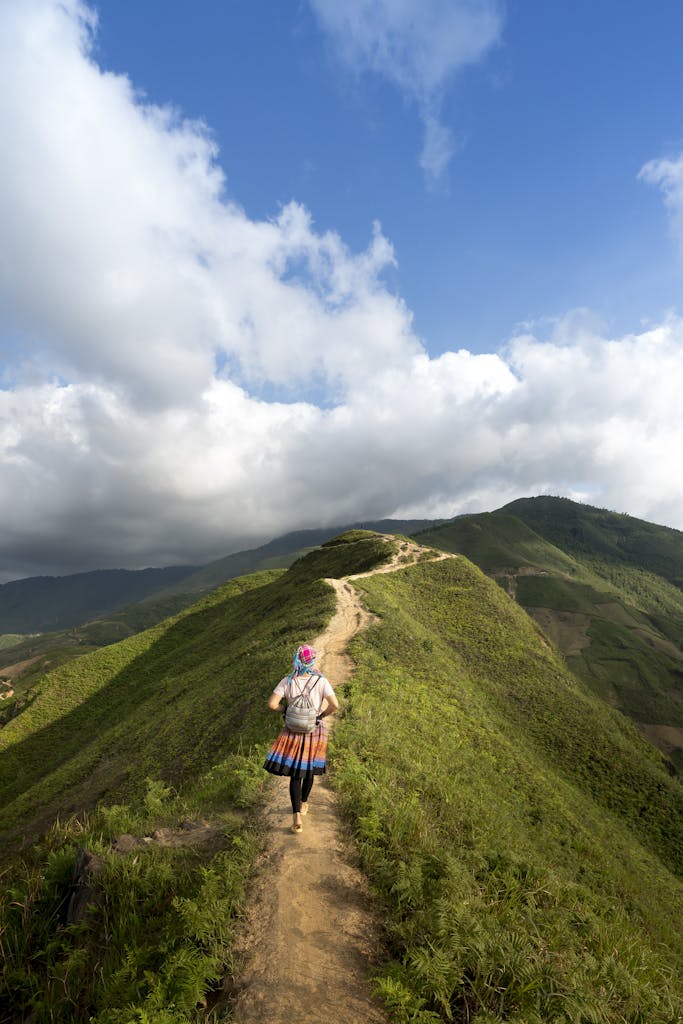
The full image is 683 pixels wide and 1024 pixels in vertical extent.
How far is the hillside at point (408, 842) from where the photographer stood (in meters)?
5.80

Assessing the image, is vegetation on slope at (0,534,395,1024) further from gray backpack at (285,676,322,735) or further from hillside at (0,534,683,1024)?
gray backpack at (285,676,322,735)

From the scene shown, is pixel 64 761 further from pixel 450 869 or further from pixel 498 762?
pixel 450 869

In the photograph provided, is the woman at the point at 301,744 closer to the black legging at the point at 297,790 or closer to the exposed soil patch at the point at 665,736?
the black legging at the point at 297,790

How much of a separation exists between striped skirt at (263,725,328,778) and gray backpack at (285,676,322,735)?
0.14 meters

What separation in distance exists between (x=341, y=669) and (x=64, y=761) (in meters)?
38.4

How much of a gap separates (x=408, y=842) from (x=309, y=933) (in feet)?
9.63

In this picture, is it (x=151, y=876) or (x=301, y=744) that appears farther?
(x=301, y=744)

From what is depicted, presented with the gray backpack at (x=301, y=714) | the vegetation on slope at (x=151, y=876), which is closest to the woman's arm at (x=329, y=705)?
the gray backpack at (x=301, y=714)

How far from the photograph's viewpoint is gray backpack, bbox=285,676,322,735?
902cm

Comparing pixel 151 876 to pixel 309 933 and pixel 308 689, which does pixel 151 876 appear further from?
pixel 308 689

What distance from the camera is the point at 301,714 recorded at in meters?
9.05

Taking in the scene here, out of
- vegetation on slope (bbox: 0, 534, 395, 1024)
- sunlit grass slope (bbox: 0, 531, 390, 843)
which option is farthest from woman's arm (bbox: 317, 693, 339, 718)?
sunlit grass slope (bbox: 0, 531, 390, 843)

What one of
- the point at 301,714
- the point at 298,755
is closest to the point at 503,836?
the point at 298,755

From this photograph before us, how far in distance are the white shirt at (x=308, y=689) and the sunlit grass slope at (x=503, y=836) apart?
2.77m
